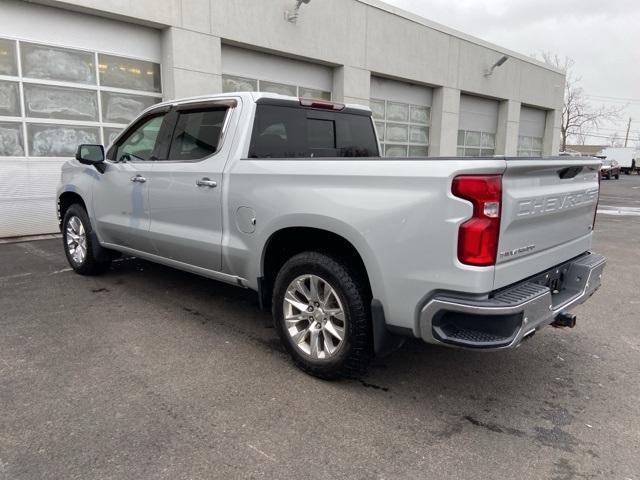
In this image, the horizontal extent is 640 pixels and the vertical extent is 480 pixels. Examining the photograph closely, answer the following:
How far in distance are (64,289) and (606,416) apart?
5.20 metres

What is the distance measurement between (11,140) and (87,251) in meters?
4.49

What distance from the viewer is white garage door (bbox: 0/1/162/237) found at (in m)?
8.68

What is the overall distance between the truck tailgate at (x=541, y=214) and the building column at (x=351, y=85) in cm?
1064

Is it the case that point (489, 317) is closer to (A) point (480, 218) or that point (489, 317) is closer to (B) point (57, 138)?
(A) point (480, 218)

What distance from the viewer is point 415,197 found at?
274cm

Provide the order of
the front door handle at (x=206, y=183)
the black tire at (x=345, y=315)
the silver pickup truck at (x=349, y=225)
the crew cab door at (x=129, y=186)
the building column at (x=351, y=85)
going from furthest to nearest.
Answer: the building column at (x=351, y=85) → the crew cab door at (x=129, y=186) → the front door handle at (x=206, y=183) → the black tire at (x=345, y=315) → the silver pickup truck at (x=349, y=225)

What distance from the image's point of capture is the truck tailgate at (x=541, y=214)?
2691 millimetres

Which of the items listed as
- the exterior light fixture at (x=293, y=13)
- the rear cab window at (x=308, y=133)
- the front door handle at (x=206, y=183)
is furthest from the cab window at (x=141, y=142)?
the exterior light fixture at (x=293, y=13)

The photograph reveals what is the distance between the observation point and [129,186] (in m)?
4.95

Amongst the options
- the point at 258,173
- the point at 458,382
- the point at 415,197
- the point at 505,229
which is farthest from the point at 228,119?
the point at 458,382

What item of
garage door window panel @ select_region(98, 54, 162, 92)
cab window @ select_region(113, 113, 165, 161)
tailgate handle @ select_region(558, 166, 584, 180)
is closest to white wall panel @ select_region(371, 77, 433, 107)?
garage door window panel @ select_region(98, 54, 162, 92)

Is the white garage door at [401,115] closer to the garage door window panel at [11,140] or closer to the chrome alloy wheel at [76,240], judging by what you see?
the garage door window panel at [11,140]

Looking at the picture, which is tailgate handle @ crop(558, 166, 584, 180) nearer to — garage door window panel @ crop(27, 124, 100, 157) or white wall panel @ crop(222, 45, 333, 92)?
garage door window panel @ crop(27, 124, 100, 157)

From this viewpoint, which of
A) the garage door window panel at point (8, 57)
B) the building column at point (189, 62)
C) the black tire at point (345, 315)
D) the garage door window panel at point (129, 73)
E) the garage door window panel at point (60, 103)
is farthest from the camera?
the building column at point (189, 62)
